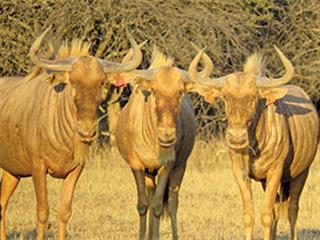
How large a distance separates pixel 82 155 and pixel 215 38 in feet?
37.8

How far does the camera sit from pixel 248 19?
25.2 m

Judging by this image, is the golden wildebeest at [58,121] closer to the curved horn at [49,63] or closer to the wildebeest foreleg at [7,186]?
the curved horn at [49,63]

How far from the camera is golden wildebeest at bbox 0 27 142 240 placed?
37.9 ft

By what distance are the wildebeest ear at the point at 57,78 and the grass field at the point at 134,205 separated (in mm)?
2948

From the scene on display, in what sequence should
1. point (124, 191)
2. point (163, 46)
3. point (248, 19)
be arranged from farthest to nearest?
point (248, 19) → point (163, 46) → point (124, 191)

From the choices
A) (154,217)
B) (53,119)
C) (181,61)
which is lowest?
(154,217)

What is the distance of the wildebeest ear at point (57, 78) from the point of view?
11903 mm

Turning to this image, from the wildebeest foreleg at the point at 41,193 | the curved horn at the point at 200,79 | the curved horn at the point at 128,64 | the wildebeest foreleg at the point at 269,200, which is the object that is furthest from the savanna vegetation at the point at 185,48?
the curved horn at the point at 128,64

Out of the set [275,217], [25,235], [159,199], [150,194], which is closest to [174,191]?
[150,194]

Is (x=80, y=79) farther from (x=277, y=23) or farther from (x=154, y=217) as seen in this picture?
(x=277, y=23)

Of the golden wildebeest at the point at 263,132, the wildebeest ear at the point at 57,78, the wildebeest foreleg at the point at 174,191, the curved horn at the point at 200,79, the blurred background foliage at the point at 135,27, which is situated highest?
the blurred background foliage at the point at 135,27

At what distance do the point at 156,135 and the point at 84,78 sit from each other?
1.55 metres

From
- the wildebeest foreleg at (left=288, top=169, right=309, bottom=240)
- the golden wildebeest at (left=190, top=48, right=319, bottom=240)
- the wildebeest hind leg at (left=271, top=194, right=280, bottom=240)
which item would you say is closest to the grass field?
the wildebeest foreleg at (left=288, top=169, right=309, bottom=240)

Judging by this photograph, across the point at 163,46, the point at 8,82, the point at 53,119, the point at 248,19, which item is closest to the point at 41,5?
the point at 163,46
